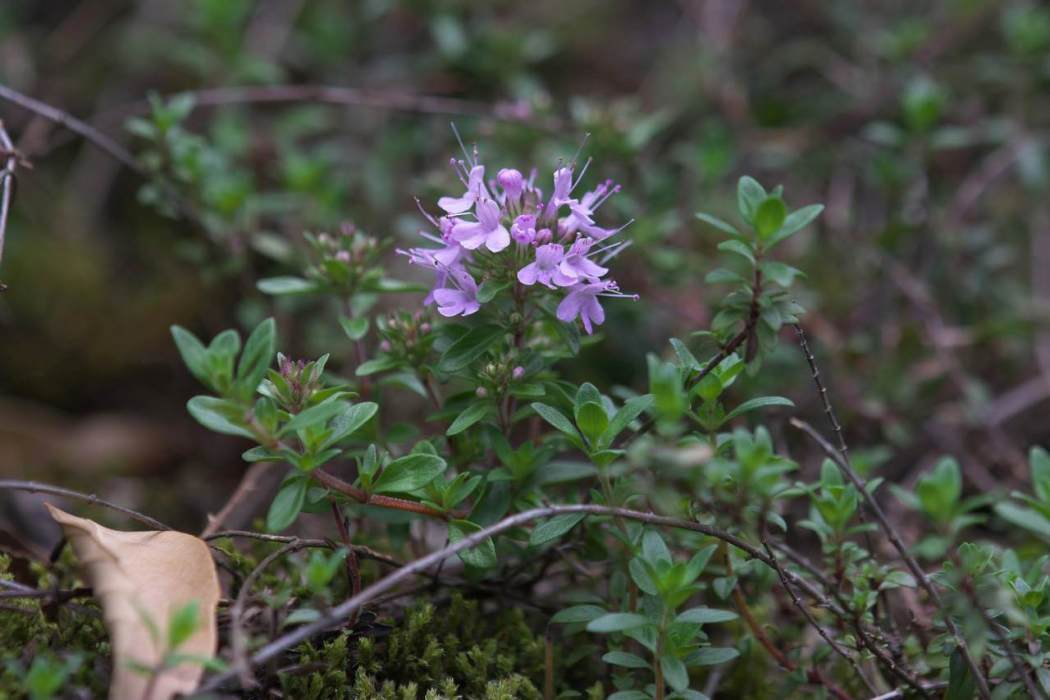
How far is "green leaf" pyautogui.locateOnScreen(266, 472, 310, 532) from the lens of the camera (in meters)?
1.64

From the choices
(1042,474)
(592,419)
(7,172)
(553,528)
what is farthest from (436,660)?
(7,172)

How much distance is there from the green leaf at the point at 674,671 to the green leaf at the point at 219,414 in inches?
34.2

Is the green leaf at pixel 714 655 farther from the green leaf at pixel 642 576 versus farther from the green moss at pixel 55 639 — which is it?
the green moss at pixel 55 639

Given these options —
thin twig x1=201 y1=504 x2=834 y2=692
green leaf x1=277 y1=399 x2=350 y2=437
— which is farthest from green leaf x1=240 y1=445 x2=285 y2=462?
thin twig x1=201 y1=504 x2=834 y2=692

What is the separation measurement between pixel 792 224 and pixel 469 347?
0.69 m

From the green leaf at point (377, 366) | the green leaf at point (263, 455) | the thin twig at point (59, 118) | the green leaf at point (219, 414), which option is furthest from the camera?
the thin twig at point (59, 118)

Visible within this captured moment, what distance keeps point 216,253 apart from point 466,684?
5.54ft

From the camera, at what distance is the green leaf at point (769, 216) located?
1.77 m

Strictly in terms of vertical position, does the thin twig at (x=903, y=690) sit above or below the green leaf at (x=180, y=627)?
below

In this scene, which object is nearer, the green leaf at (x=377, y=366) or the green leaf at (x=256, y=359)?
the green leaf at (x=256, y=359)

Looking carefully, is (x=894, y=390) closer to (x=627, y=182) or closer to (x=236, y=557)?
(x=627, y=182)

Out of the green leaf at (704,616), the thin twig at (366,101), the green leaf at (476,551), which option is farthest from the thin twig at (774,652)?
the thin twig at (366,101)

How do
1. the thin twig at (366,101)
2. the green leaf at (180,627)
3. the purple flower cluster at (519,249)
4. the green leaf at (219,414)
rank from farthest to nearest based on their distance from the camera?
the thin twig at (366,101), the purple flower cluster at (519,249), the green leaf at (219,414), the green leaf at (180,627)

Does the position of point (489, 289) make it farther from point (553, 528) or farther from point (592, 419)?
point (553, 528)
